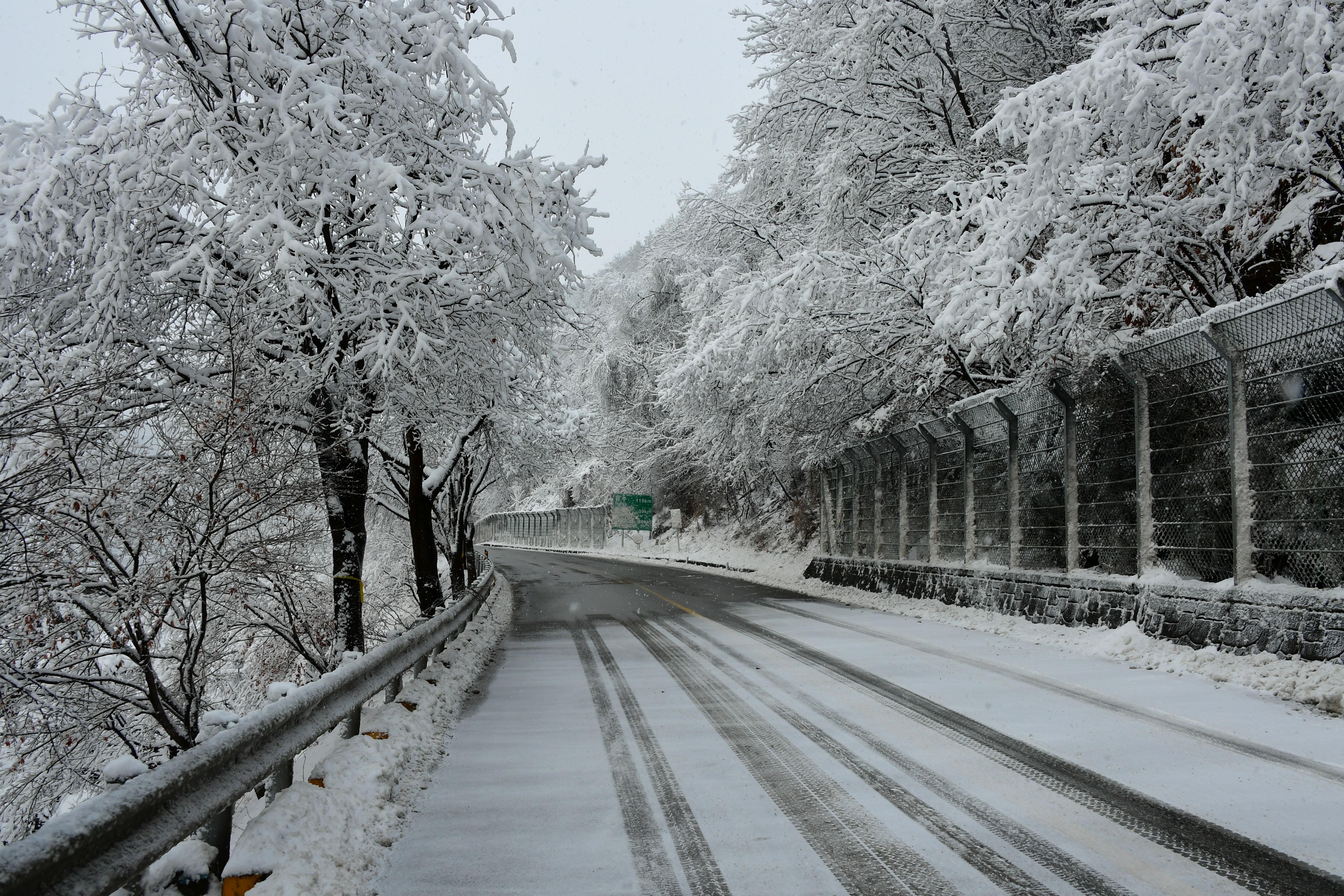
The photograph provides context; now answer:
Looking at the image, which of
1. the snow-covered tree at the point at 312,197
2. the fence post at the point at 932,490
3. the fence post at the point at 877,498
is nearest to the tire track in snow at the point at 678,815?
the snow-covered tree at the point at 312,197

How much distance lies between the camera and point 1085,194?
10742 millimetres

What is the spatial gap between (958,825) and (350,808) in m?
3.09

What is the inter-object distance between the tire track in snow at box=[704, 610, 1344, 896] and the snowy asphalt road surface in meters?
0.02

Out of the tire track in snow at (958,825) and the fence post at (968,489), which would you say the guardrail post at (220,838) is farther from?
the fence post at (968,489)

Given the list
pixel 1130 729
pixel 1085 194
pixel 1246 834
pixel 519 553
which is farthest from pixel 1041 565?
pixel 519 553

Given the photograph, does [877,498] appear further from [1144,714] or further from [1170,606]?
[1144,714]

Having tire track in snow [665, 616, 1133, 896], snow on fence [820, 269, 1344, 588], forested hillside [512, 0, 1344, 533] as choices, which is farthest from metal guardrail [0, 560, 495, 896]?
snow on fence [820, 269, 1344, 588]

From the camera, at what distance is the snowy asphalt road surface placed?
13.4 feet

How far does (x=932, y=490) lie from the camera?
17.8m

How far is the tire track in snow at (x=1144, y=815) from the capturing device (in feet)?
12.6

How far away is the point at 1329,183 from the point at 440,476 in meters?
11.6

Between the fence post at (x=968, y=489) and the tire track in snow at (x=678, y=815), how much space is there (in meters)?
9.11

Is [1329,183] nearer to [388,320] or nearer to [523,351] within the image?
[523,351]

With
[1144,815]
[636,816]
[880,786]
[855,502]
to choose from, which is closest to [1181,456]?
[1144,815]
